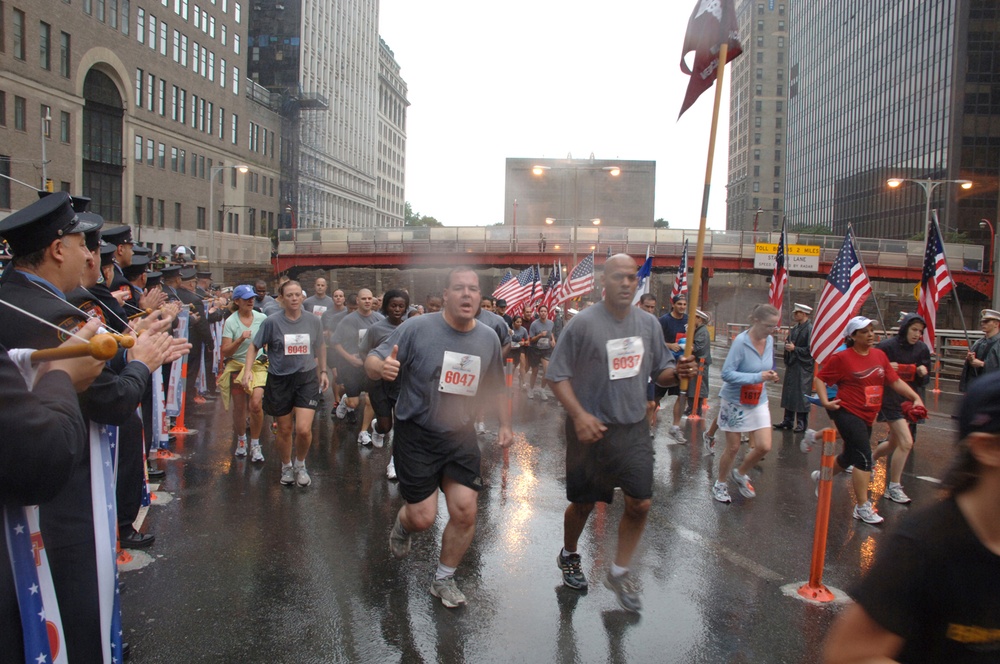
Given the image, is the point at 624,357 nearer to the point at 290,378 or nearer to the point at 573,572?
the point at 573,572

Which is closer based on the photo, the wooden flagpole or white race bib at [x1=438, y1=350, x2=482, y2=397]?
the wooden flagpole

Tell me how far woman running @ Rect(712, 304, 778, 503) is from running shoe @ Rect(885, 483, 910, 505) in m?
1.34

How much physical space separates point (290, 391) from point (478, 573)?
3.11 meters

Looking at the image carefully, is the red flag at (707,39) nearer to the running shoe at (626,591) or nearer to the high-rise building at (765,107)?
the running shoe at (626,591)

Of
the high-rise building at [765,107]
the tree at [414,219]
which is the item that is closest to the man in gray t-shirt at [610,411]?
the high-rise building at [765,107]

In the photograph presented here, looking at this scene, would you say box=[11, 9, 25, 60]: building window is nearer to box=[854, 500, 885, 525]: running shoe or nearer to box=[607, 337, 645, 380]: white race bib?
box=[607, 337, 645, 380]: white race bib

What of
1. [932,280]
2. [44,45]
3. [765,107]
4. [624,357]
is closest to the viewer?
[624,357]

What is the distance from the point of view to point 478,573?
5352 millimetres

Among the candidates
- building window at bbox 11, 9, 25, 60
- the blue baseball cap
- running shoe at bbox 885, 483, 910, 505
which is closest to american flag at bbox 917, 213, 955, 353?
running shoe at bbox 885, 483, 910, 505

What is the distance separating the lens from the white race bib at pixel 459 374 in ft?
16.2

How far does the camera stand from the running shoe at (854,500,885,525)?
22.0 feet

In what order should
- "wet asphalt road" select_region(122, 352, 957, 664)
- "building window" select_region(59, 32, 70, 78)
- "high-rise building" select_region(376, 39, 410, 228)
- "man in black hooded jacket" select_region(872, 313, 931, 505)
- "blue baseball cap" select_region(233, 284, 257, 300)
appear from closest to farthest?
"wet asphalt road" select_region(122, 352, 957, 664) < "man in black hooded jacket" select_region(872, 313, 931, 505) < "blue baseball cap" select_region(233, 284, 257, 300) < "building window" select_region(59, 32, 70, 78) < "high-rise building" select_region(376, 39, 410, 228)

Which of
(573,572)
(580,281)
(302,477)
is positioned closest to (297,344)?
(302,477)

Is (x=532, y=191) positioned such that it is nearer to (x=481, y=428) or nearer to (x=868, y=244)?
(x=868, y=244)
